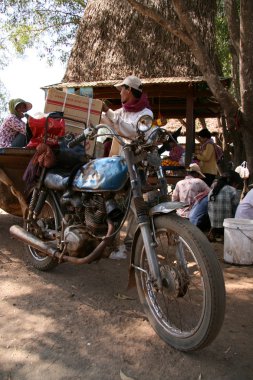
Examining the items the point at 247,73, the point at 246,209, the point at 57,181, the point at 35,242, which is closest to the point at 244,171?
the point at 247,73

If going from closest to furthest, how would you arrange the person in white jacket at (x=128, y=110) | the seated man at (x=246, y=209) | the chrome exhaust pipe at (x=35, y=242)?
the chrome exhaust pipe at (x=35, y=242) → the person in white jacket at (x=128, y=110) → the seated man at (x=246, y=209)

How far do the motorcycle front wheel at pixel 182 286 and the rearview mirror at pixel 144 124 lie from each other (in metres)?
0.60

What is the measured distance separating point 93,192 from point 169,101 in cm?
839

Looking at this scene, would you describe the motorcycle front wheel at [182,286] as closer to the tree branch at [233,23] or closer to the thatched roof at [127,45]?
the tree branch at [233,23]

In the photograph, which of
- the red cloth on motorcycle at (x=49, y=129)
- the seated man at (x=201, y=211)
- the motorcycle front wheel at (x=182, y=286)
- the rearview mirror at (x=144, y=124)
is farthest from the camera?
the seated man at (x=201, y=211)

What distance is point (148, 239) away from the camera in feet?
8.78

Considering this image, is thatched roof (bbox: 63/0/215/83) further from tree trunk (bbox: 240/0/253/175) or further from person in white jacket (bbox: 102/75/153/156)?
person in white jacket (bbox: 102/75/153/156)

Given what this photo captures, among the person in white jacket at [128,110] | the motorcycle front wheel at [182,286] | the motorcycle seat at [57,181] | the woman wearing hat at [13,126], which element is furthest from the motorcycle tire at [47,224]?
the woman wearing hat at [13,126]

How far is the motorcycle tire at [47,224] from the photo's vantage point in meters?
3.97

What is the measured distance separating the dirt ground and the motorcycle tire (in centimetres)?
9

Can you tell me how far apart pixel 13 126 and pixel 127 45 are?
469 centimetres

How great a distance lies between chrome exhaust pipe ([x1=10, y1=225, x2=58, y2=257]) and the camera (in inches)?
140

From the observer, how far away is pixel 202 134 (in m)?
8.23

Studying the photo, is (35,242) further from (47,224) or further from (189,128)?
(189,128)
